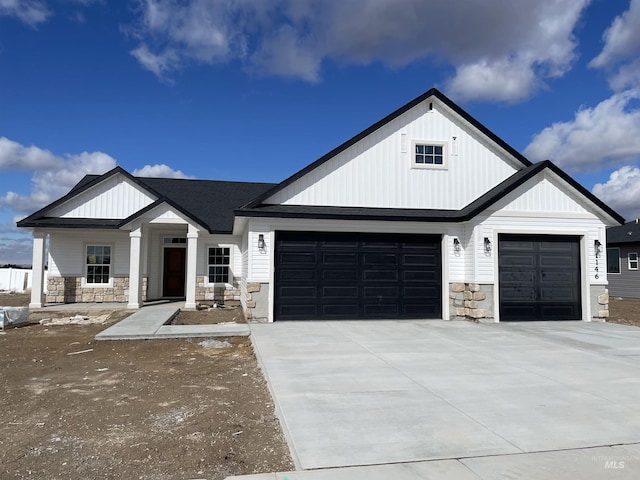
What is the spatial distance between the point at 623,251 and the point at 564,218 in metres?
16.5

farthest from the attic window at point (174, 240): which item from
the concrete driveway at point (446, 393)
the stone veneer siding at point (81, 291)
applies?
the concrete driveway at point (446, 393)

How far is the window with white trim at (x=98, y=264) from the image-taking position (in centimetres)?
1781

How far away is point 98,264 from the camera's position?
17859mm

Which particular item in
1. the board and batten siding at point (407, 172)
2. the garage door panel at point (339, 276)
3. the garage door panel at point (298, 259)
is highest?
the board and batten siding at point (407, 172)

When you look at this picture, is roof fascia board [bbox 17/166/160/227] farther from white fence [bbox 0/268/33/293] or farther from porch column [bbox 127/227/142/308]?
white fence [bbox 0/268/33/293]

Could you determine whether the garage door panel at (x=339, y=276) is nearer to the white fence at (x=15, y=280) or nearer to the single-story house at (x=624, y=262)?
the single-story house at (x=624, y=262)

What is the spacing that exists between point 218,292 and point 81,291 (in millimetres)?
5246

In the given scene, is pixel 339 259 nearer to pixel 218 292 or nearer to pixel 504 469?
pixel 218 292

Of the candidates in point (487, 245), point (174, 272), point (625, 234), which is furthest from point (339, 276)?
point (625, 234)

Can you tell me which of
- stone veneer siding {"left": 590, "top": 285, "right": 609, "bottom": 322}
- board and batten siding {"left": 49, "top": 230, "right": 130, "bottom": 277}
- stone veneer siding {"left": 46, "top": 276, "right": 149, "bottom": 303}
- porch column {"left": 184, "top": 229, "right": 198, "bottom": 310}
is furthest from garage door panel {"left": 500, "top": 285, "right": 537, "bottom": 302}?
board and batten siding {"left": 49, "top": 230, "right": 130, "bottom": 277}

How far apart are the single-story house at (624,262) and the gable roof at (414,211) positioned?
14658 mm

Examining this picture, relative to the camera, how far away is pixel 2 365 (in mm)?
7789

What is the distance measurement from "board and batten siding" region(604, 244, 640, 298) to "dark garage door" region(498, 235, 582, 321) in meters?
15.2

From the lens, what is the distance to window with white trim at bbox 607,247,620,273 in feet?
85.5
